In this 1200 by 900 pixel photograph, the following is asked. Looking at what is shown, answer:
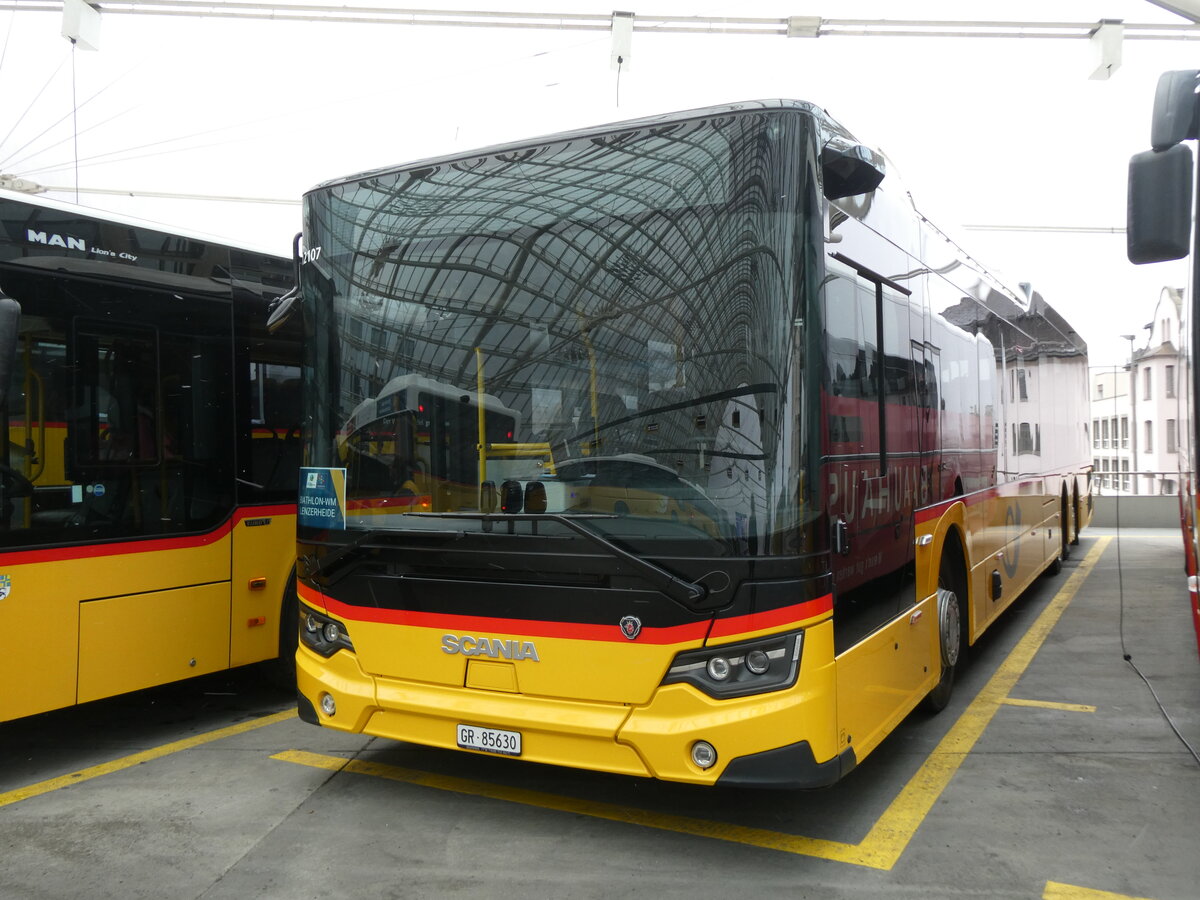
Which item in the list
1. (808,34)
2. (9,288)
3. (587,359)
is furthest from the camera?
(808,34)

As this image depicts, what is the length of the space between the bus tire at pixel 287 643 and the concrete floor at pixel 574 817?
21cm

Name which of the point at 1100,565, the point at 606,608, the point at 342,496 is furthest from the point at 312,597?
the point at 1100,565

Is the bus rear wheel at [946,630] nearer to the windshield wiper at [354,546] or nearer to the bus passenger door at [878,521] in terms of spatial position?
the bus passenger door at [878,521]

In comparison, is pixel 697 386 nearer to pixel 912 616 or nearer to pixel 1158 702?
pixel 912 616

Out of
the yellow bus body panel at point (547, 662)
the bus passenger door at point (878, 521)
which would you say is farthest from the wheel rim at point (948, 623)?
the yellow bus body panel at point (547, 662)

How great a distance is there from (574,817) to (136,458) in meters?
3.06

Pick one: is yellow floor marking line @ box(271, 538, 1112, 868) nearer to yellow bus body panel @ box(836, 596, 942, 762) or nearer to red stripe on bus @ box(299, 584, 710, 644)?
yellow bus body panel @ box(836, 596, 942, 762)

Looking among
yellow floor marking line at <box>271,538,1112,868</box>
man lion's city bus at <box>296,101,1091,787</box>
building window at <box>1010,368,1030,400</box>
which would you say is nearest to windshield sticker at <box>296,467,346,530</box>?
man lion's city bus at <box>296,101,1091,787</box>

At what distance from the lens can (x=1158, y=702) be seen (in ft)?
21.4

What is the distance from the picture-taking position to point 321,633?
4.75 meters

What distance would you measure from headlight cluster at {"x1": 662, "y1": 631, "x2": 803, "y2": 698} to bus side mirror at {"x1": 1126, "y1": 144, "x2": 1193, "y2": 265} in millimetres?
2118

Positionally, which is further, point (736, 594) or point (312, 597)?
point (312, 597)

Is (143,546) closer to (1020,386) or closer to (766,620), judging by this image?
(766,620)

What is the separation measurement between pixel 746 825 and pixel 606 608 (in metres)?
1.34
